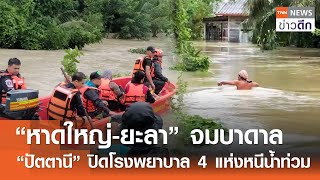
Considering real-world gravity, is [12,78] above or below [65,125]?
above

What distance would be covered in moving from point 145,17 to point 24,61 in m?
18.8

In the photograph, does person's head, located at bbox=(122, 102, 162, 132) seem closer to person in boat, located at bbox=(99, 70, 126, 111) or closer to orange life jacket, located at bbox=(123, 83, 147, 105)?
orange life jacket, located at bbox=(123, 83, 147, 105)

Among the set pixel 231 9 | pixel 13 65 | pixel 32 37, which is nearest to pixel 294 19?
pixel 32 37

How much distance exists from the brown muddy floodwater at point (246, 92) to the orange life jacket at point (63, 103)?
11.7 ft

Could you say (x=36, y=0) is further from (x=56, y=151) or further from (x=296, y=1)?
(x=56, y=151)

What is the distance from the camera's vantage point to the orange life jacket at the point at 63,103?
6.03 metres

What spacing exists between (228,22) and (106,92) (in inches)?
1529

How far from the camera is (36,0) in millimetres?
26016

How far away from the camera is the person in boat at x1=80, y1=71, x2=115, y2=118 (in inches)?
258

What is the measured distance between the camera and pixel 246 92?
40.2 feet

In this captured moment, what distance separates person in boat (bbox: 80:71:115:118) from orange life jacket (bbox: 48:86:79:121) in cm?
45

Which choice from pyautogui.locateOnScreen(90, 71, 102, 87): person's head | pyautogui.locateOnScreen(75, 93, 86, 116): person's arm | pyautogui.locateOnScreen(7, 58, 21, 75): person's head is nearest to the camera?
pyautogui.locateOnScreen(75, 93, 86, 116): person's arm

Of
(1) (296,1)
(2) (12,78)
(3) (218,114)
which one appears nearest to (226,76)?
(3) (218,114)

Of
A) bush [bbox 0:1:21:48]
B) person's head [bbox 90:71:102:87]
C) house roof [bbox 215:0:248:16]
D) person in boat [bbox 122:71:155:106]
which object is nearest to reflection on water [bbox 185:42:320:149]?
person in boat [bbox 122:71:155:106]
